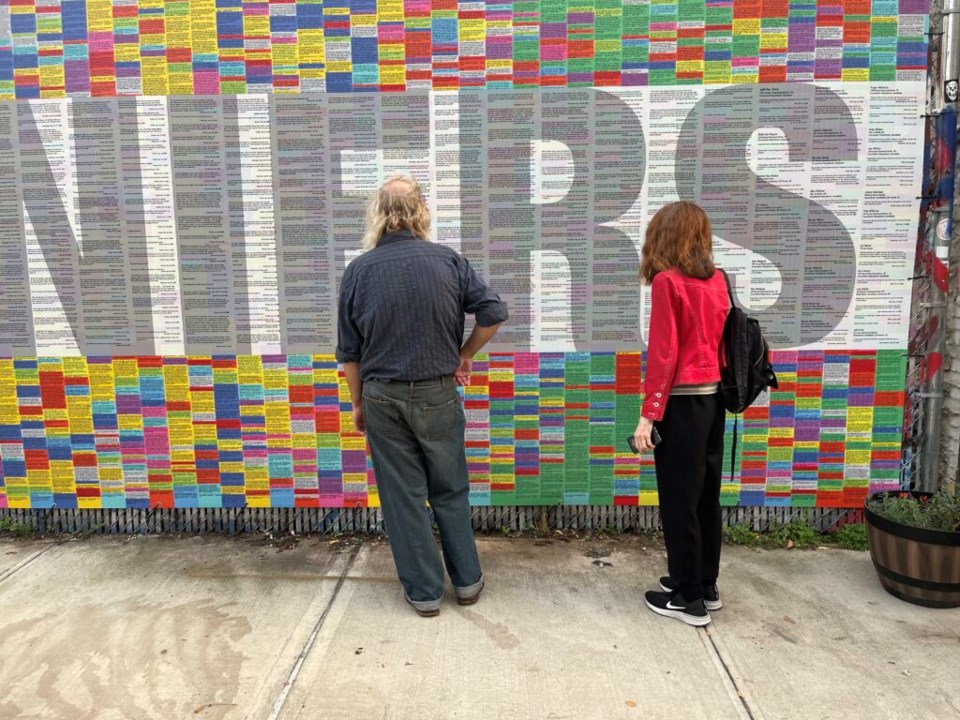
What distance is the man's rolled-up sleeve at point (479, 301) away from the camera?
3.00 metres

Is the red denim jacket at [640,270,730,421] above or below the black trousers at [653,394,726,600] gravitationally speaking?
above

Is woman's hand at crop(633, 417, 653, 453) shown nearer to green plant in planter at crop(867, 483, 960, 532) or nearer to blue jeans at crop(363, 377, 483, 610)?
blue jeans at crop(363, 377, 483, 610)

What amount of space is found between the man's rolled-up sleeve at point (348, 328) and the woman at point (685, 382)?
1229 millimetres

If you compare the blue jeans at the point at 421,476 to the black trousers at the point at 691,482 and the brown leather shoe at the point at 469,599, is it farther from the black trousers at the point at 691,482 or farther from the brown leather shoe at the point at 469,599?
the black trousers at the point at 691,482

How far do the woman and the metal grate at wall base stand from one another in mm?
1004

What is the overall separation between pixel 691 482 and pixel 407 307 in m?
1.38

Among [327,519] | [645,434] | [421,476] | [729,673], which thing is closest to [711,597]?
[729,673]

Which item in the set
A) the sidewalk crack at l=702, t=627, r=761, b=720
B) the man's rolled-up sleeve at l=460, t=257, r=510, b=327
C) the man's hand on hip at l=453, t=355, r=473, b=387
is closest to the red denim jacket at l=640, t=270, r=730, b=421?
the man's rolled-up sleeve at l=460, t=257, r=510, b=327

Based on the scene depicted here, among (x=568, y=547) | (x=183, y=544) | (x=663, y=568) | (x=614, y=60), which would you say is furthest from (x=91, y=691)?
(x=614, y=60)

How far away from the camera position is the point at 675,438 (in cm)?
290

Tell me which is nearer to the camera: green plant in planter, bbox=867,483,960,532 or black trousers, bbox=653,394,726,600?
black trousers, bbox=653,394,726,600

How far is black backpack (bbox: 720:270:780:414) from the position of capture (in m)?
2.88

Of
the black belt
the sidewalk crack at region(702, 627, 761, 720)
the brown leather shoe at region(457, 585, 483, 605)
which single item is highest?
the black belt

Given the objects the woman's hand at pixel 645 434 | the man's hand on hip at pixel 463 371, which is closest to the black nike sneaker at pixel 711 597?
the woman's hand at pixel 645 434
